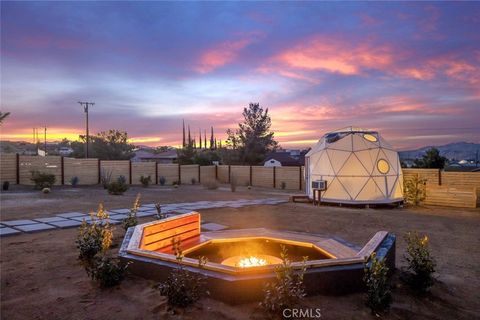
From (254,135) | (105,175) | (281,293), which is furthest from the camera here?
(254,135)

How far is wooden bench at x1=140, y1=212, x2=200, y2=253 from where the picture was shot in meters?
4.65

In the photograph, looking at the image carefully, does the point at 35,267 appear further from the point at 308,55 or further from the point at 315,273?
the point at 308,55

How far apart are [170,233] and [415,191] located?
12342 mm

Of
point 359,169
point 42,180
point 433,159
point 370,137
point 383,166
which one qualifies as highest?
point 370,137

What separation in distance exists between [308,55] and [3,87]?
11.0 meters

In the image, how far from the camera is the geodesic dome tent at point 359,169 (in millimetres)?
13383

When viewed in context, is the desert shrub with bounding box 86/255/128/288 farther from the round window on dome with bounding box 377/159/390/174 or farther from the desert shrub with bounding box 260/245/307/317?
the round window on dome with bounding box 377/159/390/174

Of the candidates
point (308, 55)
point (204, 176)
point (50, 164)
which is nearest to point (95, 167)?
point (50, 164)

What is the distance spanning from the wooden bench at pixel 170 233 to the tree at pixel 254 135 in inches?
1433

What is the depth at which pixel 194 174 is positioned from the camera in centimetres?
2550

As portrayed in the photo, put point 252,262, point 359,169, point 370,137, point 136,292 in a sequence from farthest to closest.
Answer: point 370,137, point 359,169, point 252,262, point 136,292

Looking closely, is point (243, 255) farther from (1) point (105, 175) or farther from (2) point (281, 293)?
(1) point (105, 175)

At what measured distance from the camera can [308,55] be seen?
456 inches

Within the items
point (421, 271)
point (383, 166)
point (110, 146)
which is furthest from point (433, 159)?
point (110, 146)
